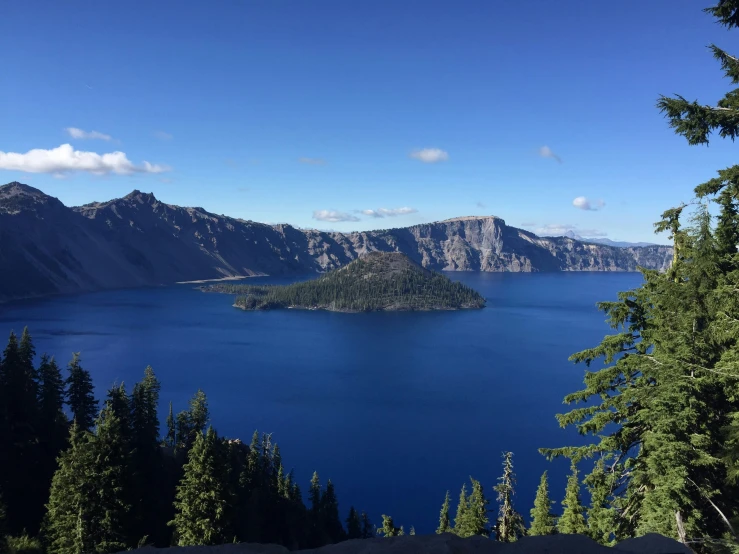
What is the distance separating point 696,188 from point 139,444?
4544cm

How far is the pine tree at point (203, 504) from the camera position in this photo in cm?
2483

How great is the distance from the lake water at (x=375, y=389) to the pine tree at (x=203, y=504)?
38.2m

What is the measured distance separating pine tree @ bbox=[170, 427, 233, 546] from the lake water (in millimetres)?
38244

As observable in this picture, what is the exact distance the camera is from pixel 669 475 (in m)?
12.2

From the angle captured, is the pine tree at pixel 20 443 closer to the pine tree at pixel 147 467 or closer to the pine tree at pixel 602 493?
the pine tree at pixel 147 467

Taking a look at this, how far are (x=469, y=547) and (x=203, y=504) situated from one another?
2106 cm

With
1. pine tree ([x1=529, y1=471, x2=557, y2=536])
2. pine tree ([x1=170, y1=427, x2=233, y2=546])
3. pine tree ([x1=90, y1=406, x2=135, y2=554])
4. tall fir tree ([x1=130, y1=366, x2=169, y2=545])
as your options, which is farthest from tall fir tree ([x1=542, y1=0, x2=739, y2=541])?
tall fir tree ([x1=130, y1=366, x2=169, y2=545])

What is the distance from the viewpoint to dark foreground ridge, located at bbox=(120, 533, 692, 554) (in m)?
7.92

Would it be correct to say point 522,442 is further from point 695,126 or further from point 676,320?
point 695,126

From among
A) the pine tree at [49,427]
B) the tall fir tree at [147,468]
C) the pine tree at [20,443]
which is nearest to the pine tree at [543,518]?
the tall fir tree at [147,468]

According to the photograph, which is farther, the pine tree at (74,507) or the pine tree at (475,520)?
the pine tree at (475,520)

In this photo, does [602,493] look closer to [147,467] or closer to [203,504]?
[203,504]

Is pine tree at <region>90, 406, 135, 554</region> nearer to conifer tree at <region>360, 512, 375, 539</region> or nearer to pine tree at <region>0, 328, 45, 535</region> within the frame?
pine tree at <region>0, 328, 45, 535</region>

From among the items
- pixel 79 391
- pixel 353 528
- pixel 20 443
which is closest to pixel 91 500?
pixel 20 443
